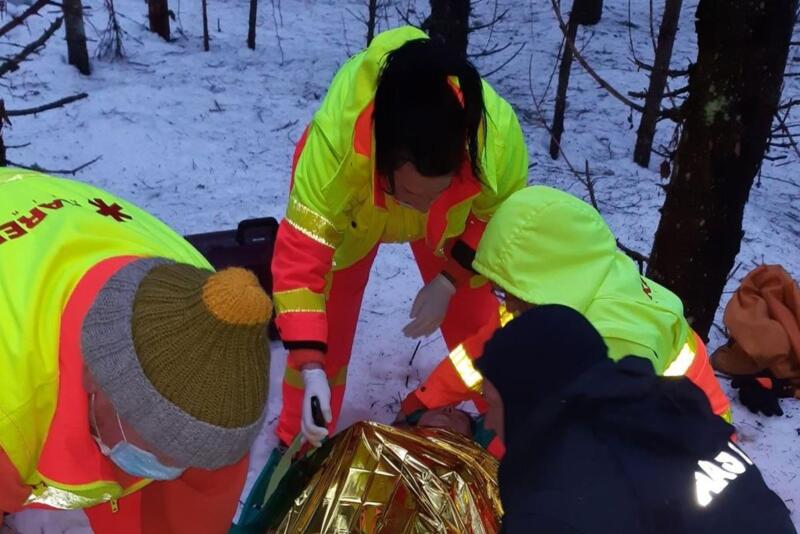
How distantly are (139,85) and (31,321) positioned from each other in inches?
185

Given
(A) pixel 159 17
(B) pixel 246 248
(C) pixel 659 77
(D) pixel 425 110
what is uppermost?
(D) pixel 425 110

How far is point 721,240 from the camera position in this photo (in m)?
2.62

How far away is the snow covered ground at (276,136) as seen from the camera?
9.62ft

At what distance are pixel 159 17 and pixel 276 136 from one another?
7.11 feet

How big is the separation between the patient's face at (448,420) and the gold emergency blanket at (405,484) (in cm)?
11

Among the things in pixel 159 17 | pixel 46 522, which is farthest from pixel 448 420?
pixel 159 17

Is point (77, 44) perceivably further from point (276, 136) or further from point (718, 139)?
point (718, 139)

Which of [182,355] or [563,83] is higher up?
[182,355]

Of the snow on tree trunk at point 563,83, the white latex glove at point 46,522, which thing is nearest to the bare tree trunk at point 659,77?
the snow on tree trunk at point 563,83

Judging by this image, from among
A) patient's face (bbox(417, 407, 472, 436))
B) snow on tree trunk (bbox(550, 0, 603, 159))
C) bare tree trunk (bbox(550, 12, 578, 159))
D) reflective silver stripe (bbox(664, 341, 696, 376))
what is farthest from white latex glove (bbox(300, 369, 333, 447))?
bare tree trunk (bbox(550, 12, 578, 159))

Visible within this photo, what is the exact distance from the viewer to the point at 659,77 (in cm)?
488

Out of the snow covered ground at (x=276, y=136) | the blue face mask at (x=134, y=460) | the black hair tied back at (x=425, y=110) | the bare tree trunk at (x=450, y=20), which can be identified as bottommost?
the snow covered ground at (x=276, y=136)

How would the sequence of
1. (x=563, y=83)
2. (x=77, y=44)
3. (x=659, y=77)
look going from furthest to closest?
(x=77, y=44), (x=563, y=83), (x=659, y=77)

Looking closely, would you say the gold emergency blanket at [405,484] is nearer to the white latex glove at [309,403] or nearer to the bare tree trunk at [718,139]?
the white latex glove at [309,403]
